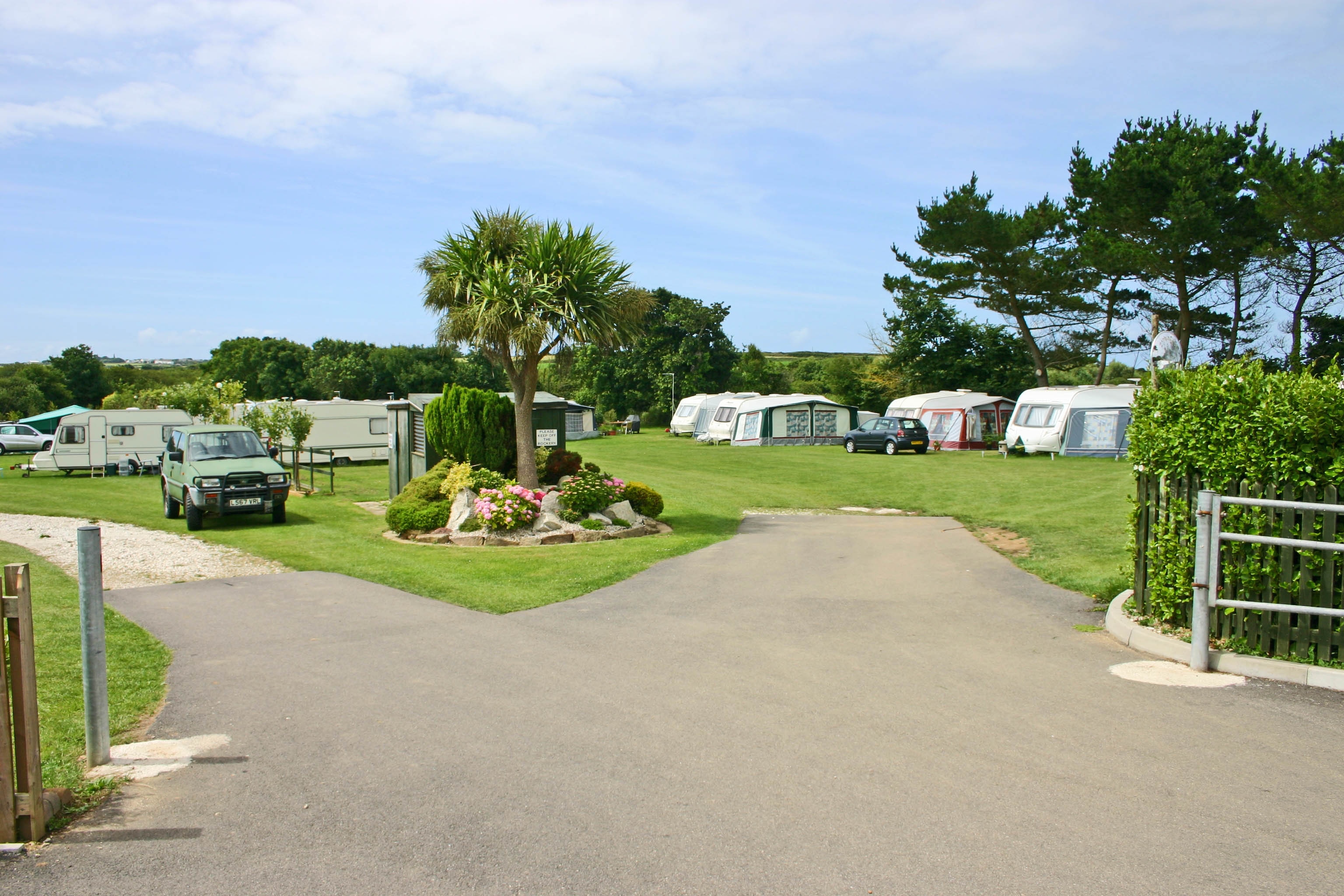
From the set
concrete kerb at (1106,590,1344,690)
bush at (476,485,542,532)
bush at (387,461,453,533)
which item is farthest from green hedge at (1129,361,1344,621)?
bush at (387,461,453,533)

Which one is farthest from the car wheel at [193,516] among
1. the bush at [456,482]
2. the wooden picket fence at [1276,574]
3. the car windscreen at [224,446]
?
the wooden picket fence at [1276,574]

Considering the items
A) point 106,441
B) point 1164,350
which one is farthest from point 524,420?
point 106,441

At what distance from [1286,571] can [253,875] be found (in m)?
6.06

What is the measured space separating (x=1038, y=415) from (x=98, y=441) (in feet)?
106

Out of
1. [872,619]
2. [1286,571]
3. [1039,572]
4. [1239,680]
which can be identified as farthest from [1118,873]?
[1039,572]

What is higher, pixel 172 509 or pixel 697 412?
pixel 697 412

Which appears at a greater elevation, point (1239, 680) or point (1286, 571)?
point (1286, 571)

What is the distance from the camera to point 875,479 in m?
24.3

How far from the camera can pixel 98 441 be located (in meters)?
28.7

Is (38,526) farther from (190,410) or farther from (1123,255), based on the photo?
(1123,255)

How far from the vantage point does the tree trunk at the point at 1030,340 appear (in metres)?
43.7

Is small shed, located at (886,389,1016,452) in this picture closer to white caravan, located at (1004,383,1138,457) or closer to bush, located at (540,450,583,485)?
white caravan, located at (1004,383,1138,457)

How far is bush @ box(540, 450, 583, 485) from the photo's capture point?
15391 millimetres

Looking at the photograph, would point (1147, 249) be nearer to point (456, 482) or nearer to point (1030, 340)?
point (1030, 340)
